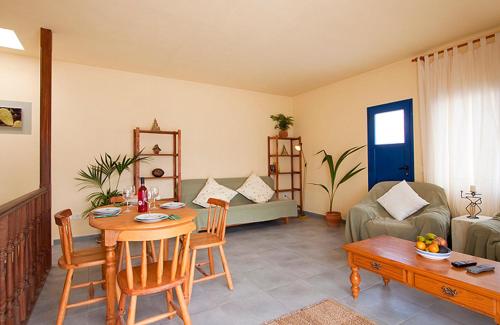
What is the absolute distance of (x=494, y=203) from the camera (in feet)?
10.3

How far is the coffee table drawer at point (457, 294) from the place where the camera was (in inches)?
61.0

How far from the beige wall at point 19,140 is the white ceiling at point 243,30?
41 centimetres

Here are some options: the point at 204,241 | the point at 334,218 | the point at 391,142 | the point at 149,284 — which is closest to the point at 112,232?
the point at 149,284

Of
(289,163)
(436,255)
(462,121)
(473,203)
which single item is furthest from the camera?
(289,163)

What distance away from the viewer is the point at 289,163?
616 cm

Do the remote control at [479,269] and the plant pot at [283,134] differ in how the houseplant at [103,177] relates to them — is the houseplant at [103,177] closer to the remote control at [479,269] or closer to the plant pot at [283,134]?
the plant pot at [283,134]

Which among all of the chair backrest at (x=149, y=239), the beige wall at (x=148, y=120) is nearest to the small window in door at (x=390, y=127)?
the beige wall at (x=148, y=120)

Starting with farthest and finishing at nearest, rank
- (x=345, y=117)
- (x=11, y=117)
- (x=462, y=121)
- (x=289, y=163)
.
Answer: (x=289, y=163) < (x=345, y=117) < (x=11, y=117) < (x=462, y=121)

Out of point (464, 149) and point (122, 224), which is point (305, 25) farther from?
point (122, 224)

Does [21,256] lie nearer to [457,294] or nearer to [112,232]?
[112,232]

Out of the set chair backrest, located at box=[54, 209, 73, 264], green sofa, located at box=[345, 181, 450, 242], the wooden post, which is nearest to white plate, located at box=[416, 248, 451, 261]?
green sofa, located at box=[345, 181, 450, 242]

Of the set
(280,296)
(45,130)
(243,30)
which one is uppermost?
(243,30)

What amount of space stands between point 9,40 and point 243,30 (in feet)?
9.78

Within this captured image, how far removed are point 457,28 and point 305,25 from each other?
1794 mm
